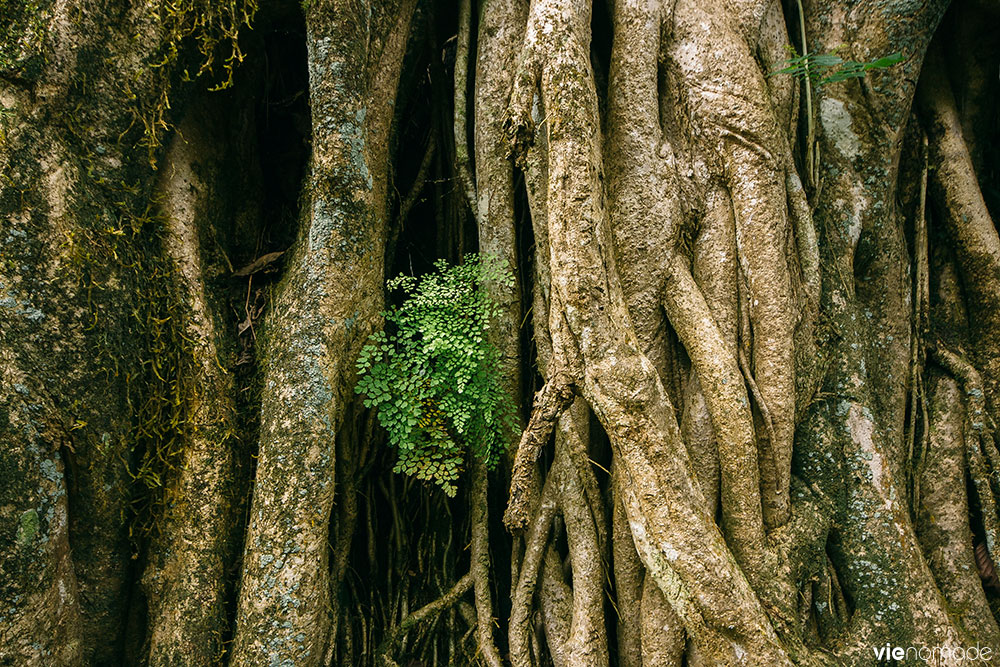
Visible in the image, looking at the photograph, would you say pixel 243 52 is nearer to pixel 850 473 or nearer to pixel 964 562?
pixel 850 473

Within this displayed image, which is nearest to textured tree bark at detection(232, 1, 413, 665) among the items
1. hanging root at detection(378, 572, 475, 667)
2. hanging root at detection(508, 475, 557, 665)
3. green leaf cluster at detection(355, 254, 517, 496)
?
green leaf cluster at detection(355, 254, 517, 496)

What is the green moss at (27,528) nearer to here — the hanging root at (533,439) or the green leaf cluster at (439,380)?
the green leaf cluster at (439,380)

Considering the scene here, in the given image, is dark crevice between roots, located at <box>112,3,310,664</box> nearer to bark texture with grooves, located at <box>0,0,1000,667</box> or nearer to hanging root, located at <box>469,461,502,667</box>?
bark texture with grooves, located at <box>0,0,1000,667</box>

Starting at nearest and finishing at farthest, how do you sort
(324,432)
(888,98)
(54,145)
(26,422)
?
1. (26,422)
2. (54,145)
3. (324,432)
4. (888,98)

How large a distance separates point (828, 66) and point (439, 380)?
7.57 feet

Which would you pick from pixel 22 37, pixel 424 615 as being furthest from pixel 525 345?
pixel 22 37

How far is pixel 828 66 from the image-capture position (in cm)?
256

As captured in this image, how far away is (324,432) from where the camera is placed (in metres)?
2.33

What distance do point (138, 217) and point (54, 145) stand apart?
0.38 metres

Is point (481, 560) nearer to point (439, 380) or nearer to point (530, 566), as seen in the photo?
point (530, 566)

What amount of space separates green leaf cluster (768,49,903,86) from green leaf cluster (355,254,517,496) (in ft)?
5.20

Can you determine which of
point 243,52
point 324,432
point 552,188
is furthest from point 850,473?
point 243,52

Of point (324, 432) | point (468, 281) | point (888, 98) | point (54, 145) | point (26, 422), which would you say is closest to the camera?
point (26, 422)

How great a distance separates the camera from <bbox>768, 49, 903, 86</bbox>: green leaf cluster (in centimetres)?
226
